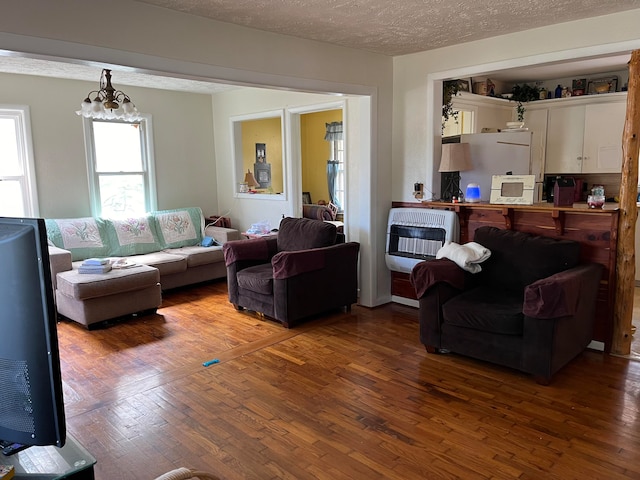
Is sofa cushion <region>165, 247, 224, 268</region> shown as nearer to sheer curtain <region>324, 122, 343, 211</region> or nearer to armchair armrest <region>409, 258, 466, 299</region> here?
sheer curtain <region>324, 122, 343, 211</region>

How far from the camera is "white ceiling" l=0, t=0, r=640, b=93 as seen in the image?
10.0ft

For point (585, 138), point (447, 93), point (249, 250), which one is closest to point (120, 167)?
point (249, 250)

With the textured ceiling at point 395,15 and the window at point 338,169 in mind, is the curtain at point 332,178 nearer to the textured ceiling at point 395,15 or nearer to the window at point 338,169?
the window at point 338,169

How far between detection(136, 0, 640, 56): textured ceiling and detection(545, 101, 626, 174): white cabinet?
2589mm

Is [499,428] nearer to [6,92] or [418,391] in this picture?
[418,391]

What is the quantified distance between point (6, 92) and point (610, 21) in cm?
552

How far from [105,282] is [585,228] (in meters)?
4.01

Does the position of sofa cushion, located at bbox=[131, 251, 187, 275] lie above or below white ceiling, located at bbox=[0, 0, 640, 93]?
below

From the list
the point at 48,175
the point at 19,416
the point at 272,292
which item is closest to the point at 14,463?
the point at 19,416

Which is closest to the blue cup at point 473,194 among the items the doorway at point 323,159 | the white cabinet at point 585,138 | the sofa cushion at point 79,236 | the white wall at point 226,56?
the white wall at point 226,56

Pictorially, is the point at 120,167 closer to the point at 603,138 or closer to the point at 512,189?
the point at 512,189

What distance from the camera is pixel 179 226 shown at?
6039mm

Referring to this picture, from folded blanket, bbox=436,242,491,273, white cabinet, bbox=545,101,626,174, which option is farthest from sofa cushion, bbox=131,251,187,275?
white cabinet, bbox=545,101,626,174

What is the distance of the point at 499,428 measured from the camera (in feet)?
8.69
